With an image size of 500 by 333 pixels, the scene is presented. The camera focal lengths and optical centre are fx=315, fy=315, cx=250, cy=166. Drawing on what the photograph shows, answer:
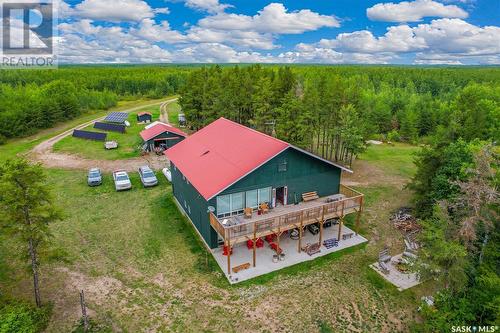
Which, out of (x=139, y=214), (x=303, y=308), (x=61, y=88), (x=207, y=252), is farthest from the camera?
(x=61, y=88)

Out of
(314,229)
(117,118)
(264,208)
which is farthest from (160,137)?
(314,229)

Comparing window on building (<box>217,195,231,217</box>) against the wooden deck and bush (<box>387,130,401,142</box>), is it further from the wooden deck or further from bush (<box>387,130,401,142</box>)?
bush (<box>387,130,401,142</box>)

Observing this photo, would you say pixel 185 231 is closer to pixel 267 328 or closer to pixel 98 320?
pixel 98 320

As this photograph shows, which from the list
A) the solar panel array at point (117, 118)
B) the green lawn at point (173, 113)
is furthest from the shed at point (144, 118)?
the green lawn at point (173, 113)

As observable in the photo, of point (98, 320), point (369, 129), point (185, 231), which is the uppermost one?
point (369, 129)

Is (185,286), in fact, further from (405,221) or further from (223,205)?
(405,221)

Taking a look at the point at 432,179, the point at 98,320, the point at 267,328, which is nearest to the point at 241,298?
the point at 267,328
